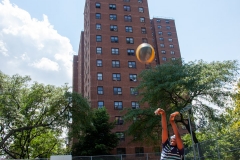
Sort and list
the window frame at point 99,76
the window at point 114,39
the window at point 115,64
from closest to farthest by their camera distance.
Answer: the window frame at point 99,76 → the window at point 115,64 → the window at point 114,39

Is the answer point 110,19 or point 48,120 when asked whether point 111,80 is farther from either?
point 48,120

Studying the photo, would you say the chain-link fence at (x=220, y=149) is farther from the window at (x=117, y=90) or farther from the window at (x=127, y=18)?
the window at (x=127, y=18)

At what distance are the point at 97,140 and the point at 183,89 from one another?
14.6 m

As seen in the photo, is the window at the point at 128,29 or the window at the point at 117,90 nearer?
the window at the point at 117,90

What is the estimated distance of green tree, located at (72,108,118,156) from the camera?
99.7 feet

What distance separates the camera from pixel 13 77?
26984 millimetres

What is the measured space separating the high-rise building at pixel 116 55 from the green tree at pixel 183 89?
13.2 meters

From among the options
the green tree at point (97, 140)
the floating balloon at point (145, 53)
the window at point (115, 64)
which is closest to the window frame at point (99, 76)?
the window at point (115, 64)

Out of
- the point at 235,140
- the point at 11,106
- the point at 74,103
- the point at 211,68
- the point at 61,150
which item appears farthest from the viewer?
the point at 61,150

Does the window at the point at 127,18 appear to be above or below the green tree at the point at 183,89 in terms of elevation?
above

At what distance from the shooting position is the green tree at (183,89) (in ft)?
72.6

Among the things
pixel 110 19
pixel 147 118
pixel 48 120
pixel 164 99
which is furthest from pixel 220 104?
pixel 110 19

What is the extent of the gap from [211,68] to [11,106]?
824 inches

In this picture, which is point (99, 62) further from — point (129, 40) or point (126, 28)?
point (126, 28)
